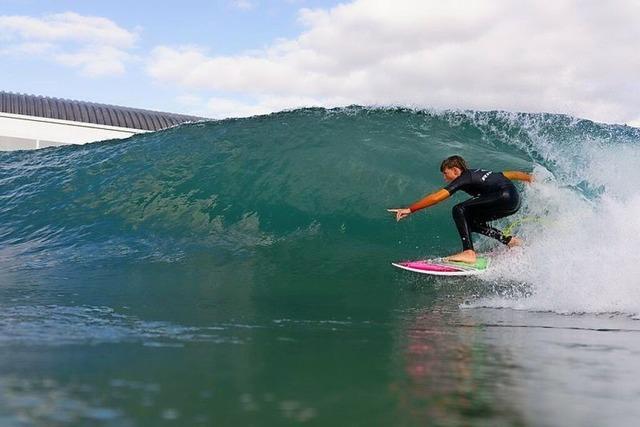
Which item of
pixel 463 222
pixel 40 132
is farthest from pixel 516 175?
pixel 40 132

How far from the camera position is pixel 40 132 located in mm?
24969

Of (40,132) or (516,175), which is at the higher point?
(40,132)

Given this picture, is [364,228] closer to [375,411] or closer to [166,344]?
[166,344]

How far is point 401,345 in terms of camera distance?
347cm

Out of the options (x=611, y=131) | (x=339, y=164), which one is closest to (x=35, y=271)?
(x=339, y=164)

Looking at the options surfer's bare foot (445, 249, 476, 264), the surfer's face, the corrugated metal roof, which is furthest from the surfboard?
the corrugated metal roof

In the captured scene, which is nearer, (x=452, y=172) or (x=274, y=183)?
(x=452, y=172)

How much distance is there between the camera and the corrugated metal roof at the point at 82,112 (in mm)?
26391

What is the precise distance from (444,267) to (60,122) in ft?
71.1

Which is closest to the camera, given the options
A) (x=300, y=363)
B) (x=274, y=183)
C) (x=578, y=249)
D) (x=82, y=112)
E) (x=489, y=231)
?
(x=300, y=363)

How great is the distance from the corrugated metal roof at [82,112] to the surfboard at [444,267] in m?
22.3

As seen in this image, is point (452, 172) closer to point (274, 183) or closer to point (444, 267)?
point (444, 267)

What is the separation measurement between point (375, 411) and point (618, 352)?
187 centimetres

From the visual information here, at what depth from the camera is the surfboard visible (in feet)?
23.5
